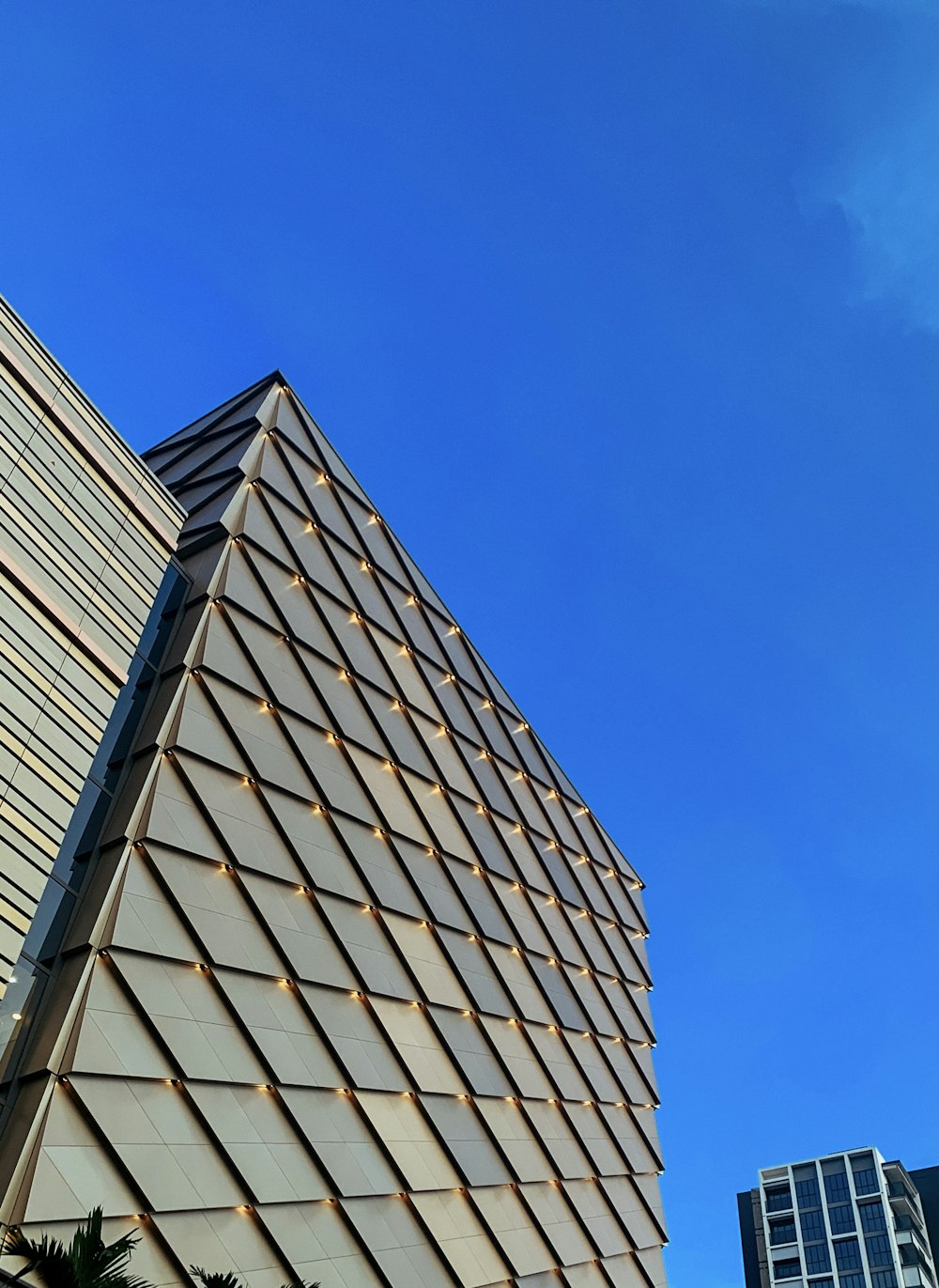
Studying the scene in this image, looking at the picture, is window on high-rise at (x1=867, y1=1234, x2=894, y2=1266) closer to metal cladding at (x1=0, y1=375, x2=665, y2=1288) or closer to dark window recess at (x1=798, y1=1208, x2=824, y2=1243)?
dark window recess at (x1=798, y1=1208, x2=824, y2=1243)

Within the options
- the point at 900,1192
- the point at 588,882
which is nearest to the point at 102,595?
the point at 588,882

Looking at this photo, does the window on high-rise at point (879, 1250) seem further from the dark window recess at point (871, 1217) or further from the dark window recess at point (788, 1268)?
the dark window recess at point (788, 1268)

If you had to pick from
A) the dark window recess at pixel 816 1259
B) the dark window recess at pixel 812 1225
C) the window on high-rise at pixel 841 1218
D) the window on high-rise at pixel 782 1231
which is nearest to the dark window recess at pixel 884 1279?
the dark window recess at pixel 816 1259

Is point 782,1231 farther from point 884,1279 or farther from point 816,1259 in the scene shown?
point 884,1279

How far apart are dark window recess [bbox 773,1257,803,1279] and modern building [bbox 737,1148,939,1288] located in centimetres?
9

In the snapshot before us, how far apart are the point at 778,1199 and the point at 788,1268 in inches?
269

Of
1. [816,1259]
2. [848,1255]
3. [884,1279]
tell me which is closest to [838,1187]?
[848,1255]

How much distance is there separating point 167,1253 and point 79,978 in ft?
15.5

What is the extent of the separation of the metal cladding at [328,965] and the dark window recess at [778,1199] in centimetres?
10060

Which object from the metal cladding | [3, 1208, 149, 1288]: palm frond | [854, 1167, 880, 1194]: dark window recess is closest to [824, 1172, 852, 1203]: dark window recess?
[854, 1167, 880, 1194]: dark window recess

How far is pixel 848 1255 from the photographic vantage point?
12162 cm

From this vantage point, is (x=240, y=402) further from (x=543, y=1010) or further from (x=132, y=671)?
(x=543, y=1010)

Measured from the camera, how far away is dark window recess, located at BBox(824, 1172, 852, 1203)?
12494cm

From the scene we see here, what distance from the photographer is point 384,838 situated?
30.6m
